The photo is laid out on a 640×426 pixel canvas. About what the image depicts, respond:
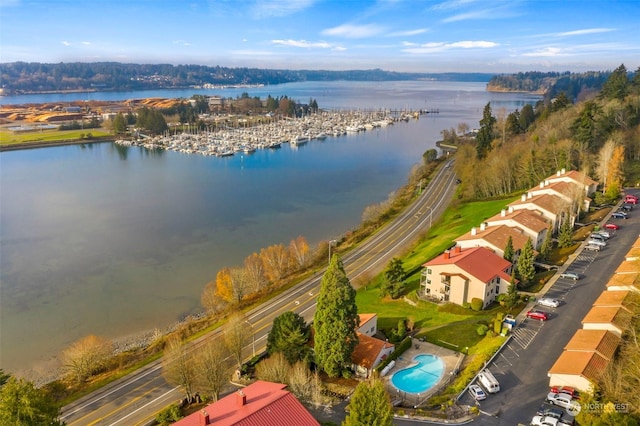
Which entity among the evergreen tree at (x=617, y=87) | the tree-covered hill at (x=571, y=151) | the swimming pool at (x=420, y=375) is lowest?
the swimming pool at (x=420, y=375)

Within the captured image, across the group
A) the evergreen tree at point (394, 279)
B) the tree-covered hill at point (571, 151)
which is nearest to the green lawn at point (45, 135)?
the tree-covered hill at point (571, 151)

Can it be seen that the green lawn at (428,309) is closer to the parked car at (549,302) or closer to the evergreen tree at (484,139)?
the parked car at (549,302)

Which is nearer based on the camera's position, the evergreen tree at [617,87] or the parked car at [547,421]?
the parked car at [547,421]

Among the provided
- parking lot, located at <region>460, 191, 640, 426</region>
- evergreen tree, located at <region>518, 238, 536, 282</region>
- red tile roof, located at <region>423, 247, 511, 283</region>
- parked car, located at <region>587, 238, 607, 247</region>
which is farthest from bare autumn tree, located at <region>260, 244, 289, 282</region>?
parked car, located at <region>587, 238, 607, 247</region>

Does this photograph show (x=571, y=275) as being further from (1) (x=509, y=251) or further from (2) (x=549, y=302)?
(2) (x=549, y=302)

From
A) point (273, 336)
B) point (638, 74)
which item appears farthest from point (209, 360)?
point (638, 74)

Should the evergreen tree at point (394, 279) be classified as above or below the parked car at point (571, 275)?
below

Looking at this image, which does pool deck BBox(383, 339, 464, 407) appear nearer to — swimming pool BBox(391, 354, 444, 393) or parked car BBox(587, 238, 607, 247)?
swimming pool BBox(391, 354, 444, 393)
